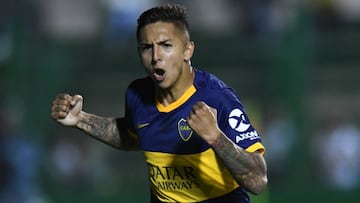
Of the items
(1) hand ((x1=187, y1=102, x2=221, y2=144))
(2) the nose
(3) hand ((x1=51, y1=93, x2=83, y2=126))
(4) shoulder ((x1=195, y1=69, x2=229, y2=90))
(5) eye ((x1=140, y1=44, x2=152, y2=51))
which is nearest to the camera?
(1) hand ((x1=187, y1=102, x2=221, y2=144))

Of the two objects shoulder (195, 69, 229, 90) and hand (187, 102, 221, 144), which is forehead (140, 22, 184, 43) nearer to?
shoulder (195, 69, 229, 90)

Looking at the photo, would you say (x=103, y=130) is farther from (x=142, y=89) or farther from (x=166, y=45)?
(x=166, y=45)

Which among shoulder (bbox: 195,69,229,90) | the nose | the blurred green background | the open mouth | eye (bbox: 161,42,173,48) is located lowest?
the blurred green background

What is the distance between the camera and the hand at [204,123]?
20.6ft

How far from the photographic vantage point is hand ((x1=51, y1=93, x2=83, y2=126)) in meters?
7.24

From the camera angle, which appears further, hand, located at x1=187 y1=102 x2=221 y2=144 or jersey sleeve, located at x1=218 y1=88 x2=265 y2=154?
jersey sleeve, located at x1=218 y1=88 x2=265 y2=154

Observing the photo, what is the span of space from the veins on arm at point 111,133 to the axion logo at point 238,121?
3.79ft

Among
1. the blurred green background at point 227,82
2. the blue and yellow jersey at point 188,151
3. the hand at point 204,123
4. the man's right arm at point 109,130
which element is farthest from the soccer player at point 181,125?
the blurred green background at point 227,82

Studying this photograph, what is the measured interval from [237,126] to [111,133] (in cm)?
132

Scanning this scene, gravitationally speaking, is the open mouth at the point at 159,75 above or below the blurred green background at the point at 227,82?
above

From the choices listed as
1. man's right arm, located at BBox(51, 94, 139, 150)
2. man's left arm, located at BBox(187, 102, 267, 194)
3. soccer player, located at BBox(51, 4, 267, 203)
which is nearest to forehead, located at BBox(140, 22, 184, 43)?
soccer player, located at BBox(51, 4, 267, 203)

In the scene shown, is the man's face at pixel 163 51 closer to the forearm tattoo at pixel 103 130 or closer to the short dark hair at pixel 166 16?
the short dark hair at pixel 166 16

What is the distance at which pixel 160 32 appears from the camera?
6754 mm

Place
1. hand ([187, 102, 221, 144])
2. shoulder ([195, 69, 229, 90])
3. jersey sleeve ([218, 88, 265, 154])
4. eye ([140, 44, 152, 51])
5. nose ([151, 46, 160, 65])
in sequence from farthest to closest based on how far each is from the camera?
shoulder ([195, 69, 229, 90]) → eye ([140, 44, 152, 51]) → nose ([151, 46, 160, 65]) → jersey sleeve ([218, 88, 265, 154]) → hand ([187, 102, 221, 144])
